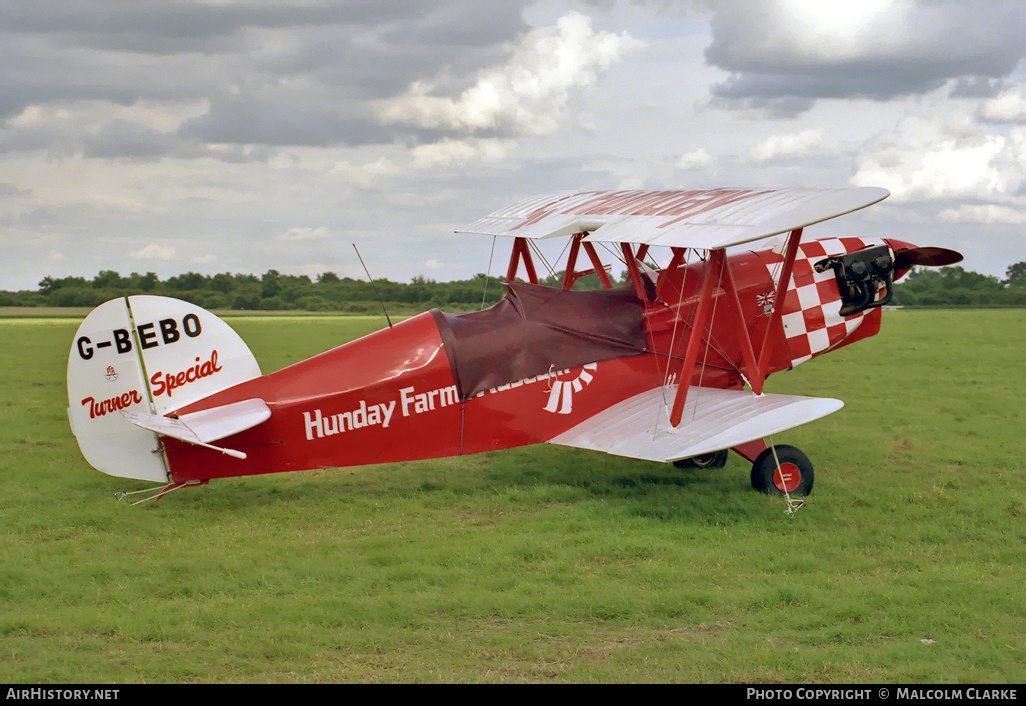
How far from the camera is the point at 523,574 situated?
6.56m

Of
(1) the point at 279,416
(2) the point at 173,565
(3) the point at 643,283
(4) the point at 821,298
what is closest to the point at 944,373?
(4) the point at 821,298

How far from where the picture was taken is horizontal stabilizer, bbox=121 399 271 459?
746 cm

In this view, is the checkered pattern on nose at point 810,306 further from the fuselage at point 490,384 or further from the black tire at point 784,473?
the black tire at point 784,473

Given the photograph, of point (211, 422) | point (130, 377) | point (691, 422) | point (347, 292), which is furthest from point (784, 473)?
point (347, 292)

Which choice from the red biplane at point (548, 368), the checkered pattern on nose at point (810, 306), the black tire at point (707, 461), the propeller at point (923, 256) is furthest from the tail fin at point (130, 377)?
the propeller at point (923, 256)

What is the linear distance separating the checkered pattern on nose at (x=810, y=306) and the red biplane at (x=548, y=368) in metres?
0.02

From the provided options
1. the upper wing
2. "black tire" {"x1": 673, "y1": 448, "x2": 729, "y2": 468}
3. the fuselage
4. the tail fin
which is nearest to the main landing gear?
the fuselage

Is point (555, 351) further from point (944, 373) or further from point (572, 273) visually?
point (944, 373)

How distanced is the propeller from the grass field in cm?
244

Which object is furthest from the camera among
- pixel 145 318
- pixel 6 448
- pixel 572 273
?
pixel 6 448

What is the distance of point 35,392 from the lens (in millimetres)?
19766

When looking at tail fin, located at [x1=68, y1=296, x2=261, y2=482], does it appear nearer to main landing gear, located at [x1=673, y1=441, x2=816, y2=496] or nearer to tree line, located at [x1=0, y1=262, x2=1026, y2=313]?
main landing gear, located at [x1=673, y1=441, x2=816, y2=496]
